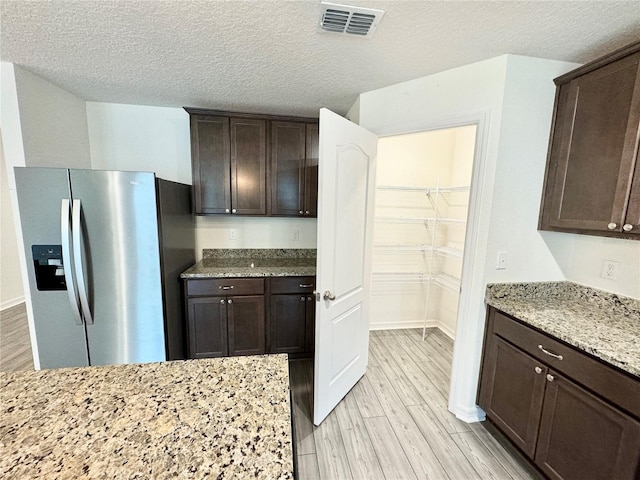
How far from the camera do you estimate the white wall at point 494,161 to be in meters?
1.62

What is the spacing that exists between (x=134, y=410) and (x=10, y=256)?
485cm

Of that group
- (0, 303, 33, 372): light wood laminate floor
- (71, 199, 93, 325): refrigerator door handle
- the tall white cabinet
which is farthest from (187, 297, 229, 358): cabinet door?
the tall white cabinet

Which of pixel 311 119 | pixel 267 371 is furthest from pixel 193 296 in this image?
pixel 311 119

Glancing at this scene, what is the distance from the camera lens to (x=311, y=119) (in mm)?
2555

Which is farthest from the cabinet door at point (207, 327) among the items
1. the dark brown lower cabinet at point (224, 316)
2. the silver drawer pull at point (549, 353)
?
the silver drawer pull at point (549, 353)

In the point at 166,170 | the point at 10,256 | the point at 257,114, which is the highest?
the point at 257,114

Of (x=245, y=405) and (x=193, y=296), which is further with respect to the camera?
(x=193, y=296)

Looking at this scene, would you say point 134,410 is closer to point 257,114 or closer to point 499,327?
point 499,327

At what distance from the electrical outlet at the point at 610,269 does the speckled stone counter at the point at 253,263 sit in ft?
6.46

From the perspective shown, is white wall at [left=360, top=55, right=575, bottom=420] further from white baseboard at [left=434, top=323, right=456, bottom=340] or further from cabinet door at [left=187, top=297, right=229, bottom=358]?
cabinet door at [left=187, top=297, right=229, bottom=358]

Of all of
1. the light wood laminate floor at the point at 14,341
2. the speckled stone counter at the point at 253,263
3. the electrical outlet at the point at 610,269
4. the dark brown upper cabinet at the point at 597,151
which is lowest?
the light wood laminate floor at the point at 14,341

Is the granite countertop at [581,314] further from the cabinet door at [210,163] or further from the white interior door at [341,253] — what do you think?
the cabinet door at [210,163]

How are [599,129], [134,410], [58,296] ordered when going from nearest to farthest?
1. [134,410]
2. [599,129]
3. [58,296]

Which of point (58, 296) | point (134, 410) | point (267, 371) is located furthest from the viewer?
point (58, 296)
